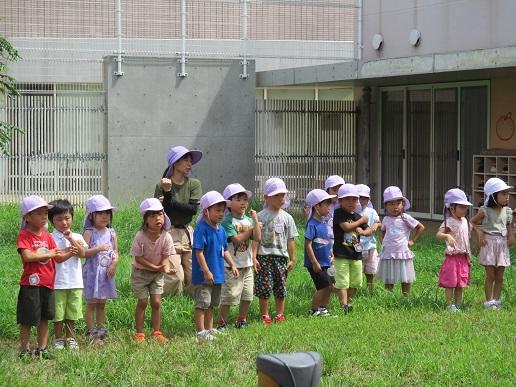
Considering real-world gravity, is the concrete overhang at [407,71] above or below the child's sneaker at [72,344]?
above

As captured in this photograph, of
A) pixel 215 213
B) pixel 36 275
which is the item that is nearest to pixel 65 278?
pixel 36 275

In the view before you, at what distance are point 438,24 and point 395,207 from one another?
27.2 feet

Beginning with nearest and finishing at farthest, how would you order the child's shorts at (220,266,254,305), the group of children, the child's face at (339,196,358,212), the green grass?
the green grass → the group of children → the child's shorts at (220,266,254,305) → the child's face at (339,196,358,212)

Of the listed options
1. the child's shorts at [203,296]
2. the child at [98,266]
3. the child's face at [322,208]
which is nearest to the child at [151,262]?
the child at [98,266]

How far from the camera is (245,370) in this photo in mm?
8297

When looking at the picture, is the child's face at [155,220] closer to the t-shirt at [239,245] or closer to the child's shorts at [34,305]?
the t-shirt at [239,245]

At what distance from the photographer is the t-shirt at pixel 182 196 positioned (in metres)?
10.4

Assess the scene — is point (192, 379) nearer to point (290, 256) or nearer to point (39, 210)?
point (39, 210)

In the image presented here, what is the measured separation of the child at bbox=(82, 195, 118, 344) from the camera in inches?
372

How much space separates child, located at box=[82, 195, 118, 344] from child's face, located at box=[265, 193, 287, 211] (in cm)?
161

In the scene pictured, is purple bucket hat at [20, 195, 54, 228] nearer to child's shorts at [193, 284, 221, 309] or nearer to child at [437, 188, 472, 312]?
child's shorts at [193, 284, 221, 309]

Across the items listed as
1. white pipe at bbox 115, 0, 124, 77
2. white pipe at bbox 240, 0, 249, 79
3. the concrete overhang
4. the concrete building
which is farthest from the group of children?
white pipe at bbox 240, 0, 249, 79

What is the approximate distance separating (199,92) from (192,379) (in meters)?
13.1

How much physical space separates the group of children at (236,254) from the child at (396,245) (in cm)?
1
